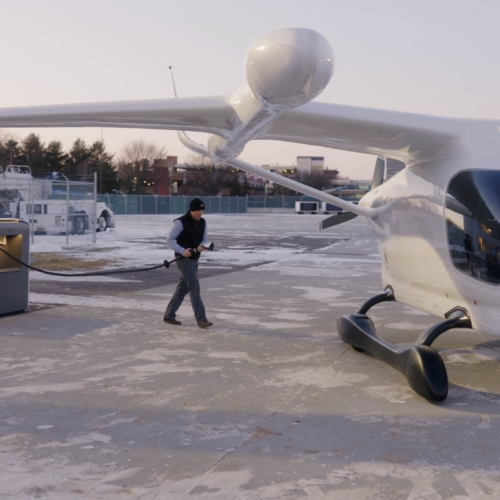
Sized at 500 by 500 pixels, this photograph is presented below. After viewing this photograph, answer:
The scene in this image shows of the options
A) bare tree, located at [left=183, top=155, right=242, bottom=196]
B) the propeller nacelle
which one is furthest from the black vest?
bare tree, located at [left=183, top=155, right=242, bottom=196]

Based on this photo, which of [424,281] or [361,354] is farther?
[361,354]

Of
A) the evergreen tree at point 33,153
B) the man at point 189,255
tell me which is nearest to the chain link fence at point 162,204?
the evergreen tree at point 33,153

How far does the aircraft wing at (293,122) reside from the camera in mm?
5672

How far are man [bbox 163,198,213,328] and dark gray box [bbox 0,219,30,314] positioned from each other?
84.5 inches

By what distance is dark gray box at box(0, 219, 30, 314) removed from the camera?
9.83 m

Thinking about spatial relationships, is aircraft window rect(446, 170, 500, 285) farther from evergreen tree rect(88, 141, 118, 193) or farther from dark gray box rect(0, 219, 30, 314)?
evergreen tree rect(88, 141, 118, 193)

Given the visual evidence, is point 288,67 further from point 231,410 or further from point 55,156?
point 55,156

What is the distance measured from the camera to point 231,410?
5.74 meters

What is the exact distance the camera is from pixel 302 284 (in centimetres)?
1440

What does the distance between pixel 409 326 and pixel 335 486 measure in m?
5.88

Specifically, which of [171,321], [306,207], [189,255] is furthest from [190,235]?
[306,207]

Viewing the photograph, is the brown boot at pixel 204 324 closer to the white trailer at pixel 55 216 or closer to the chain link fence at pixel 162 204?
the white trailer at pixel 55 216

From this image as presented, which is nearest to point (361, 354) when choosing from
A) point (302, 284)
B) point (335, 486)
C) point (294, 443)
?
point (294, 443)

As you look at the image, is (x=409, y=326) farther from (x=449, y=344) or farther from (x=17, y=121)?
(x=17, y=121)
